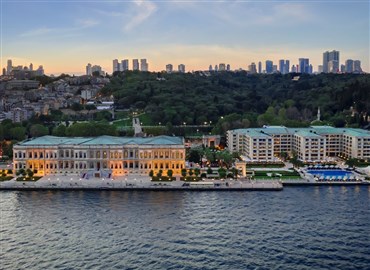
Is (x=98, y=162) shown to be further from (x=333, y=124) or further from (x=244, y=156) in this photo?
(x=333, y=124)

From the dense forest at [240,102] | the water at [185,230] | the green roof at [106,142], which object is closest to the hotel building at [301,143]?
the dense forest at [240,102]

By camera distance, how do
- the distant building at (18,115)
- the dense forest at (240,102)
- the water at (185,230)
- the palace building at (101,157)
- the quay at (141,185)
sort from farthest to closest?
the distant building at (18,115)
the dense forest at (240,102)
the palace building at (101,157)
the quay at (141,185)
the water at (185,230)

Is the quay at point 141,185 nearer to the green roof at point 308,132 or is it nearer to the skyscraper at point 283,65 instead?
the green roof at point 308,132

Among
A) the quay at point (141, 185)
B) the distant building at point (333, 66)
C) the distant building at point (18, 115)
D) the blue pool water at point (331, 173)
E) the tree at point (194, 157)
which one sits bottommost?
the quay at point (141, 185)

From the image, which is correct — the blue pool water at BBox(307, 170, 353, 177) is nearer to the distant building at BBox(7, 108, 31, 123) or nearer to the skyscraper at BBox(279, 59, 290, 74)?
the distant building at BBox(7, 108, 31, 123)

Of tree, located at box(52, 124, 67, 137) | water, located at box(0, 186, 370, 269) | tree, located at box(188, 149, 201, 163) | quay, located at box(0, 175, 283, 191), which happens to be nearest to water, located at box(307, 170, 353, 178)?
water, located at box(0, 186, 370, 269)

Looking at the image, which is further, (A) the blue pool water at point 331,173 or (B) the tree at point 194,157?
(B) the tree at point 194,157
